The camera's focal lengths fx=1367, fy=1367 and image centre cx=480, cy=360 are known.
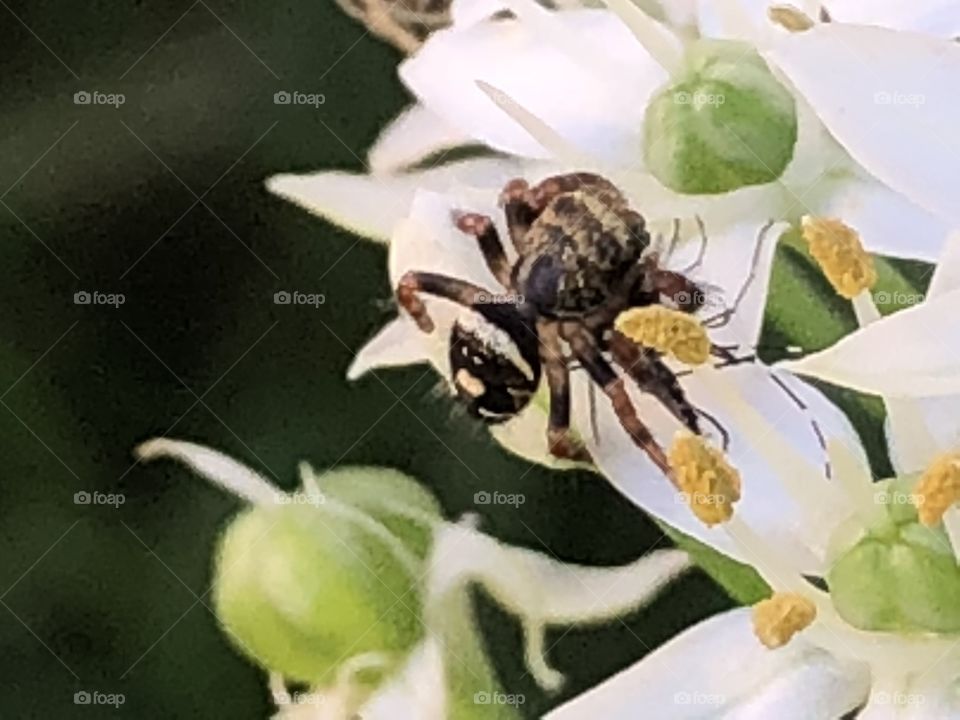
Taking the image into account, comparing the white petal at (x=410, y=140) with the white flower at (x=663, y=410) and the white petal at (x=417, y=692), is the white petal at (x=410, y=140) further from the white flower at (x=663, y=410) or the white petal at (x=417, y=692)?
the white petal at (x=417, y=692)

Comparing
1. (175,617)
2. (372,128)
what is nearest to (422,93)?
(372,128)

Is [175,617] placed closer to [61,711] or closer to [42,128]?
[61,711]

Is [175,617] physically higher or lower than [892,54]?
lower

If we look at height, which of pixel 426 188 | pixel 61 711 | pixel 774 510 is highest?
pixel 426 188

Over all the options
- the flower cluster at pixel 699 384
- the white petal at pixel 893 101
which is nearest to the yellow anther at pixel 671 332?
the flower cluster at pixel 699 384

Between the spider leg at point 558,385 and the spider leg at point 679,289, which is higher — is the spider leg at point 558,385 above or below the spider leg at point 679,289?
below

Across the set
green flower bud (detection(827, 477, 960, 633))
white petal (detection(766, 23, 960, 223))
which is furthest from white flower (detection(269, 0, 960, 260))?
green flower bud (detection(827, 477, 960, 633))

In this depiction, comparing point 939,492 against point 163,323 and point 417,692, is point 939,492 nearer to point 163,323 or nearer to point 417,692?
point 417,692
